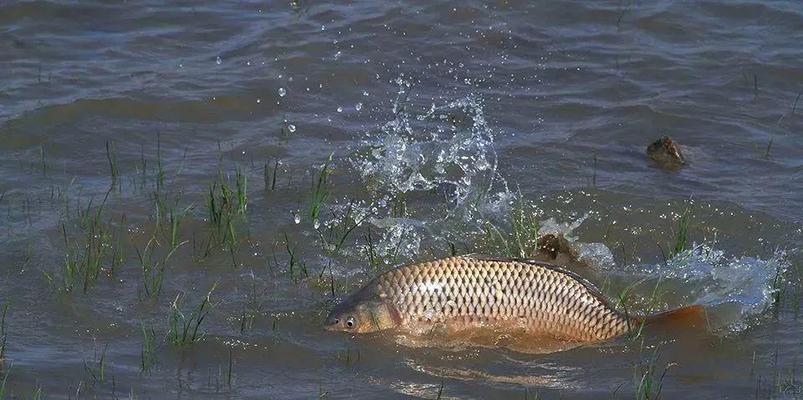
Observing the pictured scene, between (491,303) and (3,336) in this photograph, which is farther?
(491,303)

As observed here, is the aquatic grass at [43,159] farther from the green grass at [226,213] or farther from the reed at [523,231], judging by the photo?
the reed at [523,231]

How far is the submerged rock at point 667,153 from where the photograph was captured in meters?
9.66

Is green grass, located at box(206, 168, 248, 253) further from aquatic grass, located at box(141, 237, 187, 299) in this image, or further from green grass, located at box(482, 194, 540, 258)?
green grass, located at box(482, 194, 540, 258)

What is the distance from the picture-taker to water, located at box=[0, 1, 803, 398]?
6531mm

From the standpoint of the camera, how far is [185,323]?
6477 mm

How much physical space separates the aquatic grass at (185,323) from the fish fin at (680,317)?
2.04m

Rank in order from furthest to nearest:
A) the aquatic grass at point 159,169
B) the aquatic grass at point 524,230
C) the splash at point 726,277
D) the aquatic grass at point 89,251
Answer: the aquatic grass at point 159,169
the aquatic grass at point 524,230
the aquatic grass at point 89,251
the splash at point 726,277

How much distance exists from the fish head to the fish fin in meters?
1.17

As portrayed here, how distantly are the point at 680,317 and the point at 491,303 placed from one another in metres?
0.88

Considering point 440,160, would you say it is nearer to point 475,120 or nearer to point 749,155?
point 475,120

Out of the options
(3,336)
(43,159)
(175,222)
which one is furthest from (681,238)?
(43,159)

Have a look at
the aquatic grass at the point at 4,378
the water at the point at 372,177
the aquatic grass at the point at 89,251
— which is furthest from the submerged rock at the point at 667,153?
the aquatic grass at the point at 4,378

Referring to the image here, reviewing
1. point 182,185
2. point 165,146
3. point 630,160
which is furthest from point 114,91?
point 630,160

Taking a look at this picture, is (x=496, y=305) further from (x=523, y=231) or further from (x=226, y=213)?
(x=226, y=213)
